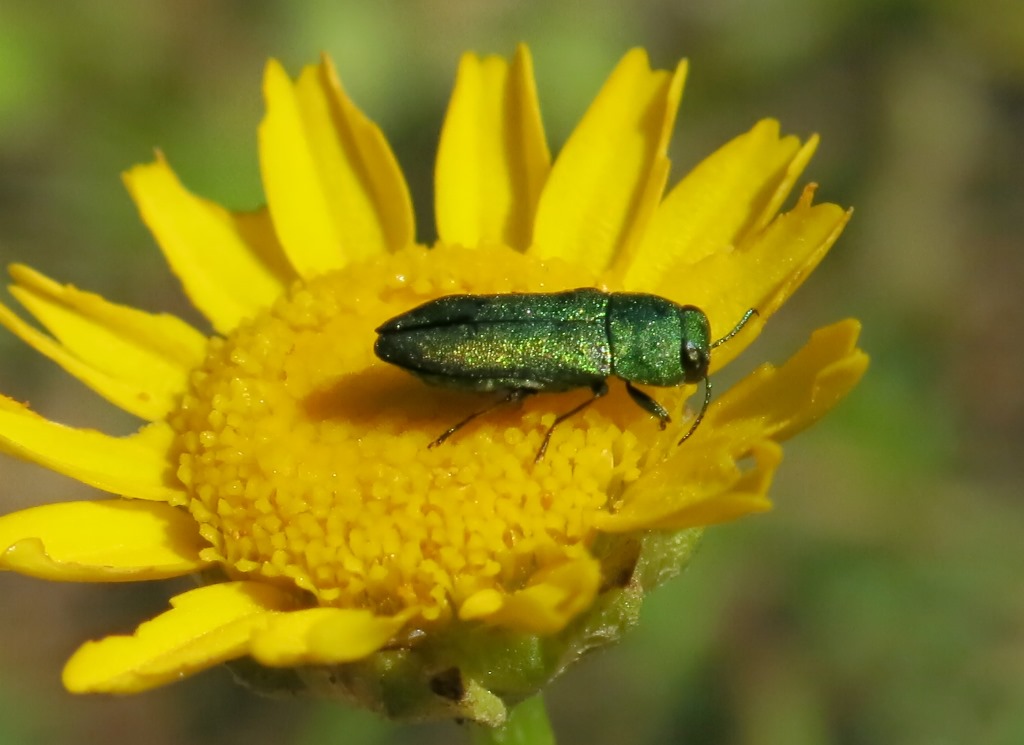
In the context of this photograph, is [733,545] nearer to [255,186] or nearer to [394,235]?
[394,235]

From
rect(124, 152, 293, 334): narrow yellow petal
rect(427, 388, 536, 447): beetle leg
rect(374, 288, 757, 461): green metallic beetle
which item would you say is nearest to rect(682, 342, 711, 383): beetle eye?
rect(374, 288, 757, 461): green metallic beetle

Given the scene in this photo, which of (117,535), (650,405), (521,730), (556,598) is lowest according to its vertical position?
(521,730)

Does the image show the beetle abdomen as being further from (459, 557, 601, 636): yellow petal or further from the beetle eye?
(459, 557, 601, 636): yellow petal

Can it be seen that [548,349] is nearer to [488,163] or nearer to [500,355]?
[500,355]

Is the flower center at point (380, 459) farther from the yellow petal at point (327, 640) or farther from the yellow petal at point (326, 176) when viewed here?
the yellow petal at point (326, 176)

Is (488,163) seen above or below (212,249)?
below

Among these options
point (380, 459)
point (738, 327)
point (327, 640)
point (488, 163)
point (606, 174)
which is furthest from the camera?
point (488, 163)

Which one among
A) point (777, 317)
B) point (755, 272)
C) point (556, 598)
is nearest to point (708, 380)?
point (755, 272)
